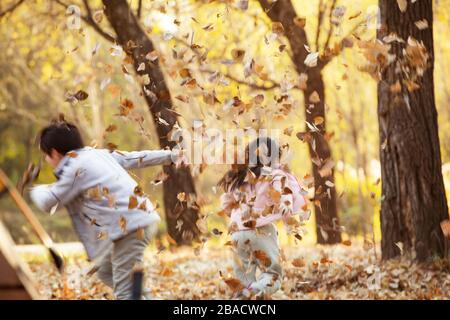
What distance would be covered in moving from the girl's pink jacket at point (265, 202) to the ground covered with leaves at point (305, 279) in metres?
0.40

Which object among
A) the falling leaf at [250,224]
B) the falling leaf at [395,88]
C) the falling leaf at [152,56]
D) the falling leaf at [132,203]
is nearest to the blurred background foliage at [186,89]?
the falling leaf at [152,56]

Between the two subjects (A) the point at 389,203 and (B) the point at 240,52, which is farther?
(A) the point at 389,203

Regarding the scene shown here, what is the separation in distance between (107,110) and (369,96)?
787cm

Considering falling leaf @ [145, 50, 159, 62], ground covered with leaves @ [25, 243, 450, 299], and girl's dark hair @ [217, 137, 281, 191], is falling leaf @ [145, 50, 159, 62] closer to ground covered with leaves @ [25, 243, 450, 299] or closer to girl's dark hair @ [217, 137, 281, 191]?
girl's dark hair @ [217, 137, 281, 191]

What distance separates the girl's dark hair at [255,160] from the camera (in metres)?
5.63

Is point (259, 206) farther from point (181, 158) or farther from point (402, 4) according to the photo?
point (402, 4)

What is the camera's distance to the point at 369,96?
1730cm

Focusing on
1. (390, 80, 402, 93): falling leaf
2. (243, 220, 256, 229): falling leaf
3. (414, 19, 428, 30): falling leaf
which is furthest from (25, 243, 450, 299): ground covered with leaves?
(414, 19, 428, 30): falling leaf

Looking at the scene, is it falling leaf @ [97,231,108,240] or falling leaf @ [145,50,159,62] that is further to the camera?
falling leaf @ [145,50,159,62]

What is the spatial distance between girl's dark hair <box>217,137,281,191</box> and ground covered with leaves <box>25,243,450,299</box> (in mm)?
550

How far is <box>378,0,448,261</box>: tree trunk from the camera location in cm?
714
